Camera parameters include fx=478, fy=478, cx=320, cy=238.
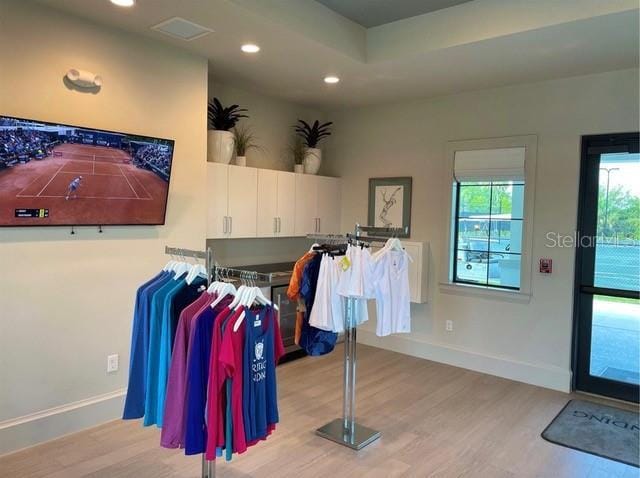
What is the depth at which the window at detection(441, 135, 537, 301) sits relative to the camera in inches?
181

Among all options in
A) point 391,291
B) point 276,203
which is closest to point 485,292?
point 391,291

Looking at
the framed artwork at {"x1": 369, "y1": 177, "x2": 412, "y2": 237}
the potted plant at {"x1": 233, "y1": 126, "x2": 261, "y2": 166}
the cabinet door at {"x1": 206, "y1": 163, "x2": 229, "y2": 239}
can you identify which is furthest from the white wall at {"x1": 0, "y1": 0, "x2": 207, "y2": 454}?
the framed artwork at {"x1": 369, "y1": 177, "x2": 412, "y2": 237}

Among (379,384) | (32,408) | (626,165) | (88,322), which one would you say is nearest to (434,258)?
(379,384)

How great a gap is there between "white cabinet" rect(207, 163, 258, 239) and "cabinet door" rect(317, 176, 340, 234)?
1048 mm

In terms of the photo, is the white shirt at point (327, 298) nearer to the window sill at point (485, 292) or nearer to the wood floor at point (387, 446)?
the wood floor at point (387, 446)

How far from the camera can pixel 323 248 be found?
10.9 ft

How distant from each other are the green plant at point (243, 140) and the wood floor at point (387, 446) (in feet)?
7.76

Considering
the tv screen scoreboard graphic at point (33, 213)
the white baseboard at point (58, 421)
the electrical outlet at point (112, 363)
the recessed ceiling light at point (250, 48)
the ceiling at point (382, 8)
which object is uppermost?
the ceiling at point (382, 8)

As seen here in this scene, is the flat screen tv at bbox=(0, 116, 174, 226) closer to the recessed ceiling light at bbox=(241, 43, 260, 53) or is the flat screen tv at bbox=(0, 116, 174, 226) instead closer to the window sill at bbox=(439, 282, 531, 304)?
the recessed ceiling light at bbox=(241, 43, 260, 53)

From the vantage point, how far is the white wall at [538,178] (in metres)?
4.31

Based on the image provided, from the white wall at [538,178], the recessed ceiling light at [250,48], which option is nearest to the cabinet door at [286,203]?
the white wall at [538,178]

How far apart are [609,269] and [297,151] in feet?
11.3

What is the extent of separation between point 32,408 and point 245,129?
3.24 metres

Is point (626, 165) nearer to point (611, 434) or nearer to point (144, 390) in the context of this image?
point (611, 434)
